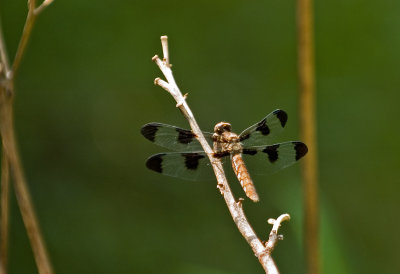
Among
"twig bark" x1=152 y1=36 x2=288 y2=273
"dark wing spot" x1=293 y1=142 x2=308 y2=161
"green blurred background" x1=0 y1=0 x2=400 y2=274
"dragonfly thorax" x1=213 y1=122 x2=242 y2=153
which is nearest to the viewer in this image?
"twig bark" x1=152 y1=36 x2=288 y2=273

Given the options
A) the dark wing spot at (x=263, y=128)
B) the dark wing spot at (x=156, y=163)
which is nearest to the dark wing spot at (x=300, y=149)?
the dark wing spot at (x=263, y=128)

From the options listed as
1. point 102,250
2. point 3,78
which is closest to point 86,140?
point 102,250

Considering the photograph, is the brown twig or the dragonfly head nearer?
the brown twig

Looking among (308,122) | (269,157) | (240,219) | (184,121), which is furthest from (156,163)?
(184,121)

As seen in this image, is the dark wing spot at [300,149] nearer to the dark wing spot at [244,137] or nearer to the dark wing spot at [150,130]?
the dark wing spot at [244,137]

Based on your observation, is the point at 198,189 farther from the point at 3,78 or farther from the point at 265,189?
the point at 3,78

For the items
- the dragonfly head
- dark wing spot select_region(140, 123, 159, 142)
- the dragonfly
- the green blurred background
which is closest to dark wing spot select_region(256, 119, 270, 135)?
the dragonfly

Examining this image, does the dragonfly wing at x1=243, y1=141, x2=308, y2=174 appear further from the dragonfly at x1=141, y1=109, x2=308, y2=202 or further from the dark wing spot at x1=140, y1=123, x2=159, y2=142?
the dark wing spot at x1=140, y1=123, x2=159, y2=142

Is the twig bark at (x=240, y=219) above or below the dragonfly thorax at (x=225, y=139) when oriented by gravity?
Answer: below
